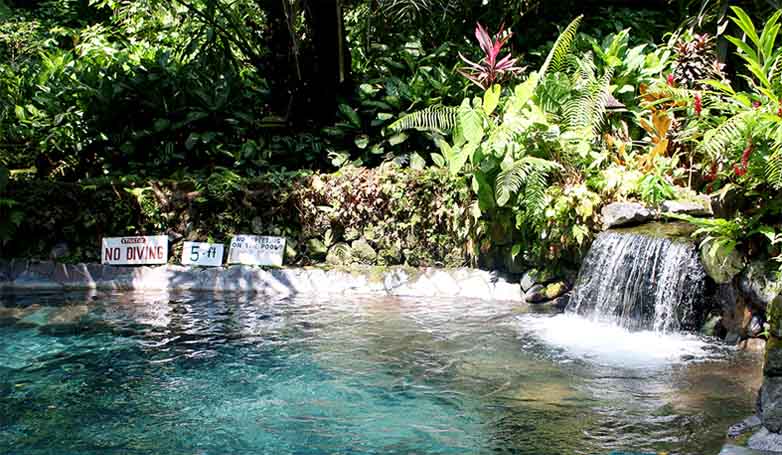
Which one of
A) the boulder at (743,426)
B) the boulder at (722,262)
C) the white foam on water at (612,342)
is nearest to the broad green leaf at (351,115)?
the white foam on water at (612,342)

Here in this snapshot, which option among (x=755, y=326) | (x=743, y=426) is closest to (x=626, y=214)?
(x=755, y=326)

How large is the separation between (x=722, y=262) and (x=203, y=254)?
6.25 meters

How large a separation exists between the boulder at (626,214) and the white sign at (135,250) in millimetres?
5538

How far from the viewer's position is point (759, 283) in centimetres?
718

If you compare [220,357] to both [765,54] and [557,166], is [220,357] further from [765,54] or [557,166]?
[765,54]

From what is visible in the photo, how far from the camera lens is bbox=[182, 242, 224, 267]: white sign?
1070 cm

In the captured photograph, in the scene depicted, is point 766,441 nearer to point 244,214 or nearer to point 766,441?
point 766,441

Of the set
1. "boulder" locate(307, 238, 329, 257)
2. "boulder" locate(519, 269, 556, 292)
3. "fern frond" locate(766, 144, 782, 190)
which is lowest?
"boulder" locate(519, 269, 556, 292)

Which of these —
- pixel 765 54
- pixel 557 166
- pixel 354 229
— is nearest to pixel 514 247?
pixel 557 166

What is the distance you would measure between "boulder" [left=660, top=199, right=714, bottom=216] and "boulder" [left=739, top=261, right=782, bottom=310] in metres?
1.23

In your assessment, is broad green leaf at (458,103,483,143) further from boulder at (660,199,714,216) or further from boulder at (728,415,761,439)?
boulder at (728,415,761,439)

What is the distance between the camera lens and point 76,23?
19031 millimetres

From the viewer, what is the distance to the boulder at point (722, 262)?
7.39m

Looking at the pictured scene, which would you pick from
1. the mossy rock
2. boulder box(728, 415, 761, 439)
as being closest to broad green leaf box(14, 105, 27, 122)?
the mossy rock
